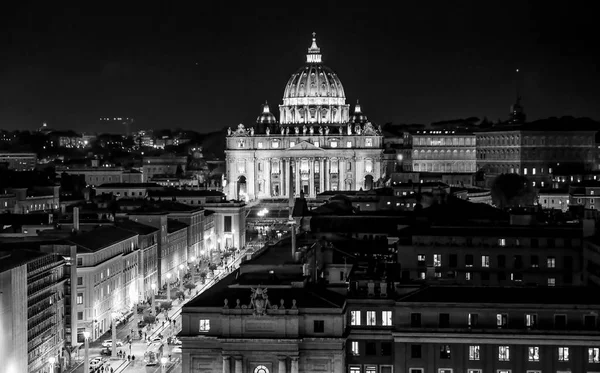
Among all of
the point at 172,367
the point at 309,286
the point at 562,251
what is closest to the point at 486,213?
the point at 562,251

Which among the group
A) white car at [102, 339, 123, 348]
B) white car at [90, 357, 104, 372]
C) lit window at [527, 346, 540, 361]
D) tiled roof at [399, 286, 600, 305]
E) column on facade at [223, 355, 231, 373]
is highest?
tiled roof at [399, 286, 600, 305]

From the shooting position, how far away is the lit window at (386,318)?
2078 inches

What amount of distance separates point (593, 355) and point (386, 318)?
26.0 ft

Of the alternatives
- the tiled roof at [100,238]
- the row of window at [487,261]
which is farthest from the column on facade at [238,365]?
the tiled roof at [100,238]

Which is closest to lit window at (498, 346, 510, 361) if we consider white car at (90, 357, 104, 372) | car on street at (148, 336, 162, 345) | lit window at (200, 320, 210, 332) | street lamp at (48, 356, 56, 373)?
lit window at (200, 320, 210, 332)

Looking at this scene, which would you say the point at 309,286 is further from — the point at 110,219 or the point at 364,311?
the point at 110,219

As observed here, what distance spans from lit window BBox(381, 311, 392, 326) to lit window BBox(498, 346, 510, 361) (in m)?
4.29

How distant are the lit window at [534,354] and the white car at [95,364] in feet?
75.0

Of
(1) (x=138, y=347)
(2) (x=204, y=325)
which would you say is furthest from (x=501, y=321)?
(1) (x=138, y=347)

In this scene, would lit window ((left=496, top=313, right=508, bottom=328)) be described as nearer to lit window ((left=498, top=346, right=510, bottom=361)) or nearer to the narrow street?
lit window ((left=498, top=346, right=510, bottom=361))

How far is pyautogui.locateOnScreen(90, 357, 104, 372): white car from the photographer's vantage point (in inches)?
2604

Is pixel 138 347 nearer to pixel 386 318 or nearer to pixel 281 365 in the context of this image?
pixel 281 365

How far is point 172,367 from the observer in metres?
65.5

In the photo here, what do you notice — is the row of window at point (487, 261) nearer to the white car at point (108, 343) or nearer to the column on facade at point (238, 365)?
the white car at point (108, 343)
